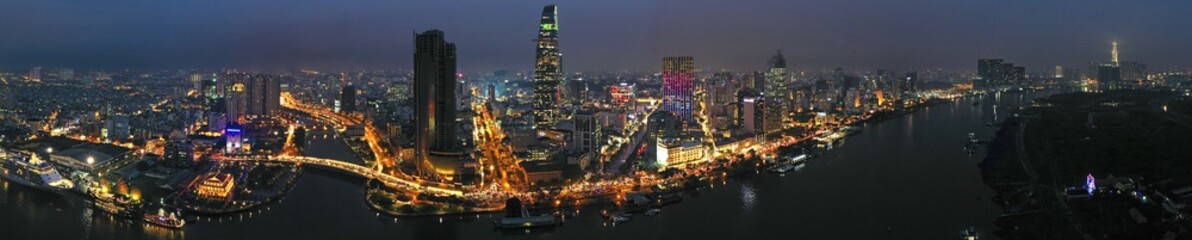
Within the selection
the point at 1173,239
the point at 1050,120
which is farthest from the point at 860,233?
the point at 1050,120

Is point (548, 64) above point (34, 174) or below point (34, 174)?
above

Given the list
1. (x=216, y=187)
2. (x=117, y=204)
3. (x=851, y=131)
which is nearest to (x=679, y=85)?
(x=851, y=131)

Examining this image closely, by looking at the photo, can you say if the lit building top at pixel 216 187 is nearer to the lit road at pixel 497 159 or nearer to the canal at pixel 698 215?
the canal at pixel 698 215

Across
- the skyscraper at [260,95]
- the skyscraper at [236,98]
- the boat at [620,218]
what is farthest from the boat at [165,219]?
the skyscraper at [260,95]

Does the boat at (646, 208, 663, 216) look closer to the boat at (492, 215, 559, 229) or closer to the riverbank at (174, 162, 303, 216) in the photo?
the boat at (492, 215, 559, 229)

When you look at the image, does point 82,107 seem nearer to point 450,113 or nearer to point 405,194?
point 450,113

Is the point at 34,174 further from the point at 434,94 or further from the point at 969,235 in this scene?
the point at 969,235
